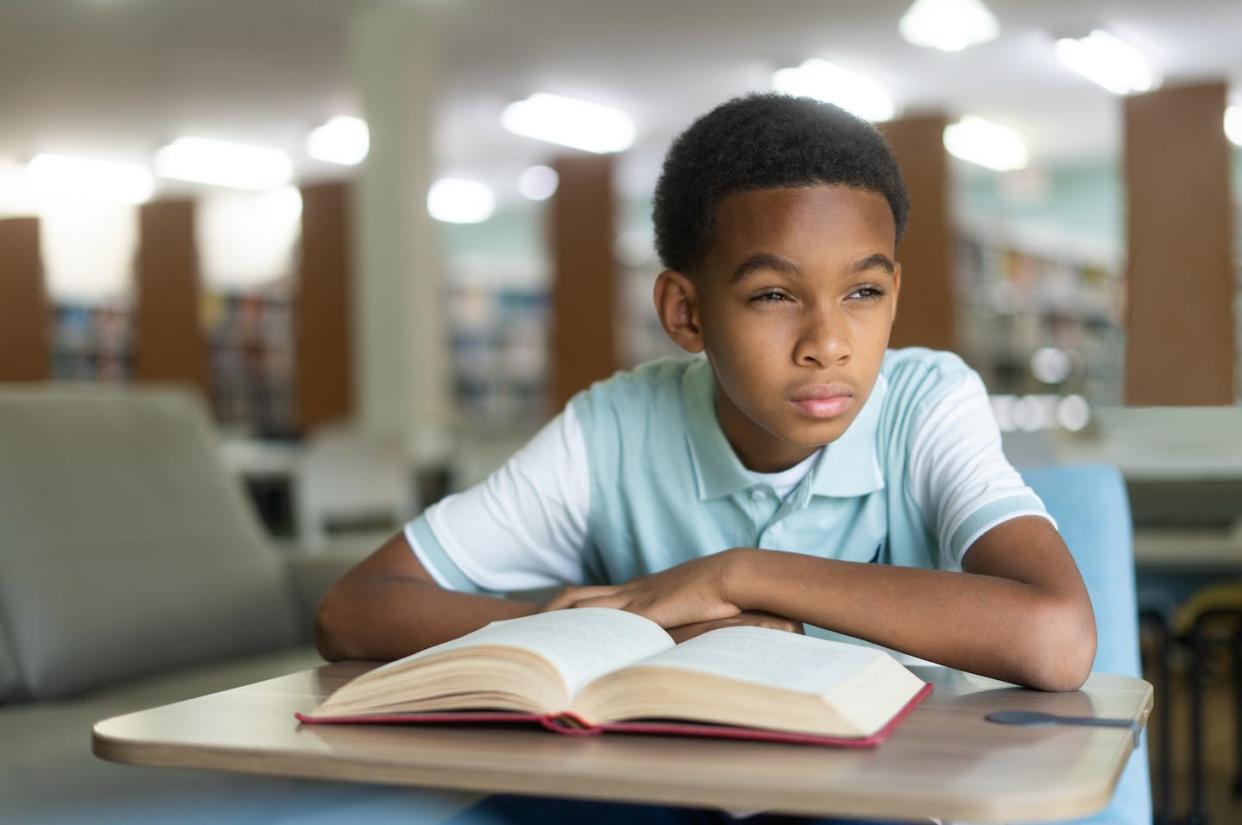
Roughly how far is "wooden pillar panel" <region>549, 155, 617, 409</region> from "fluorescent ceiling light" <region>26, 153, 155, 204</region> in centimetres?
409

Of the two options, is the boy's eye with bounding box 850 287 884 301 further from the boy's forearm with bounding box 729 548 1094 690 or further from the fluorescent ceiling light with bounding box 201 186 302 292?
the fluorescent ceiling light with bounding box 201 186 302 292

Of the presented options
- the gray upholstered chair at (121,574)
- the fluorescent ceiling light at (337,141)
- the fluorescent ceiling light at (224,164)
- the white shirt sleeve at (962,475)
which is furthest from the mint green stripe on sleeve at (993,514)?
the fluorescent ceiling light at (224,164)

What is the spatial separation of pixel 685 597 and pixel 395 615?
284 millimetres

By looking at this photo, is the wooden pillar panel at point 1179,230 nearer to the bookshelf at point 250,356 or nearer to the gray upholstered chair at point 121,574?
the gray upholstered chair at point 121,574

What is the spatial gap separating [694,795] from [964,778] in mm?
126


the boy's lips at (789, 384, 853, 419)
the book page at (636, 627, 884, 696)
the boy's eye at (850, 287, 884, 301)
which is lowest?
the book page at (636, 627, 884, 696)

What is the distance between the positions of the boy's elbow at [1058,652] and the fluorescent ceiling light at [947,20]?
20.2 feet

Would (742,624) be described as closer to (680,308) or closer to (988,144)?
(680,308)

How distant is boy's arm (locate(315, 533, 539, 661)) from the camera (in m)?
1.10

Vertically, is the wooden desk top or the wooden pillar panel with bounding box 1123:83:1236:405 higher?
the wooden pillar panel with bounding box 1123:83:1236:405

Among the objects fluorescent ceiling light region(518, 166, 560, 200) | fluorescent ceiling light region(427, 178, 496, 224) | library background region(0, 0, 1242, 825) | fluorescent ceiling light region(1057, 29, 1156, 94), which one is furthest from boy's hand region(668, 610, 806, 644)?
fluorescent ceiling light region(427, 178, 496, 224)

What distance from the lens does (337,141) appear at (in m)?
10.3

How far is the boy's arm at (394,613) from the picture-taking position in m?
1.10

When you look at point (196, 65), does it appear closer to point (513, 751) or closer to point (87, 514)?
point (87, 514)
